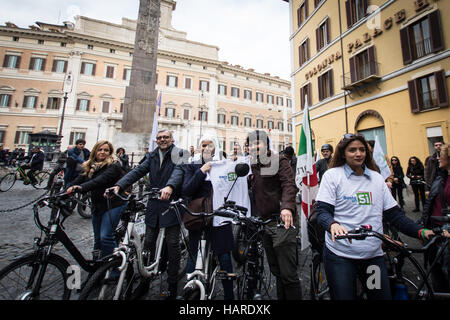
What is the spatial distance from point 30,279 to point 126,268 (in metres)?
0.77

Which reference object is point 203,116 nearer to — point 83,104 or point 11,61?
point 83,104

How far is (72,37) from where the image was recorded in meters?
28.7

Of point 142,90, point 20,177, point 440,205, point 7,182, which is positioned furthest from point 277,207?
point 20,177

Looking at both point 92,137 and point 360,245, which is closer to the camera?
point 360,245

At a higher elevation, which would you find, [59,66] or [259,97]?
[259,97]

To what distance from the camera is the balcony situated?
1162cm

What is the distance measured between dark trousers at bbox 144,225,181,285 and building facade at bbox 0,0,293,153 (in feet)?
68.8

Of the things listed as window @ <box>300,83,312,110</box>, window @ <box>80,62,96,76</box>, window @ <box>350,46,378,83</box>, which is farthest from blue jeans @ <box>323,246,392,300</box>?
window @ <box>80,62,96,76</box>

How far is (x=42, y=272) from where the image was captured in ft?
6.02

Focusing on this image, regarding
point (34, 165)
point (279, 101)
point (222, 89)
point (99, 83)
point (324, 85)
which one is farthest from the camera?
point (279, 101)

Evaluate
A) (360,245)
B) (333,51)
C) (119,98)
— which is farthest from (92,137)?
(360,245)

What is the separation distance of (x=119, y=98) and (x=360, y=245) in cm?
3311

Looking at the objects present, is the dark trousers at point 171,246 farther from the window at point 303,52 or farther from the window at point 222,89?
the window at point 222,89
